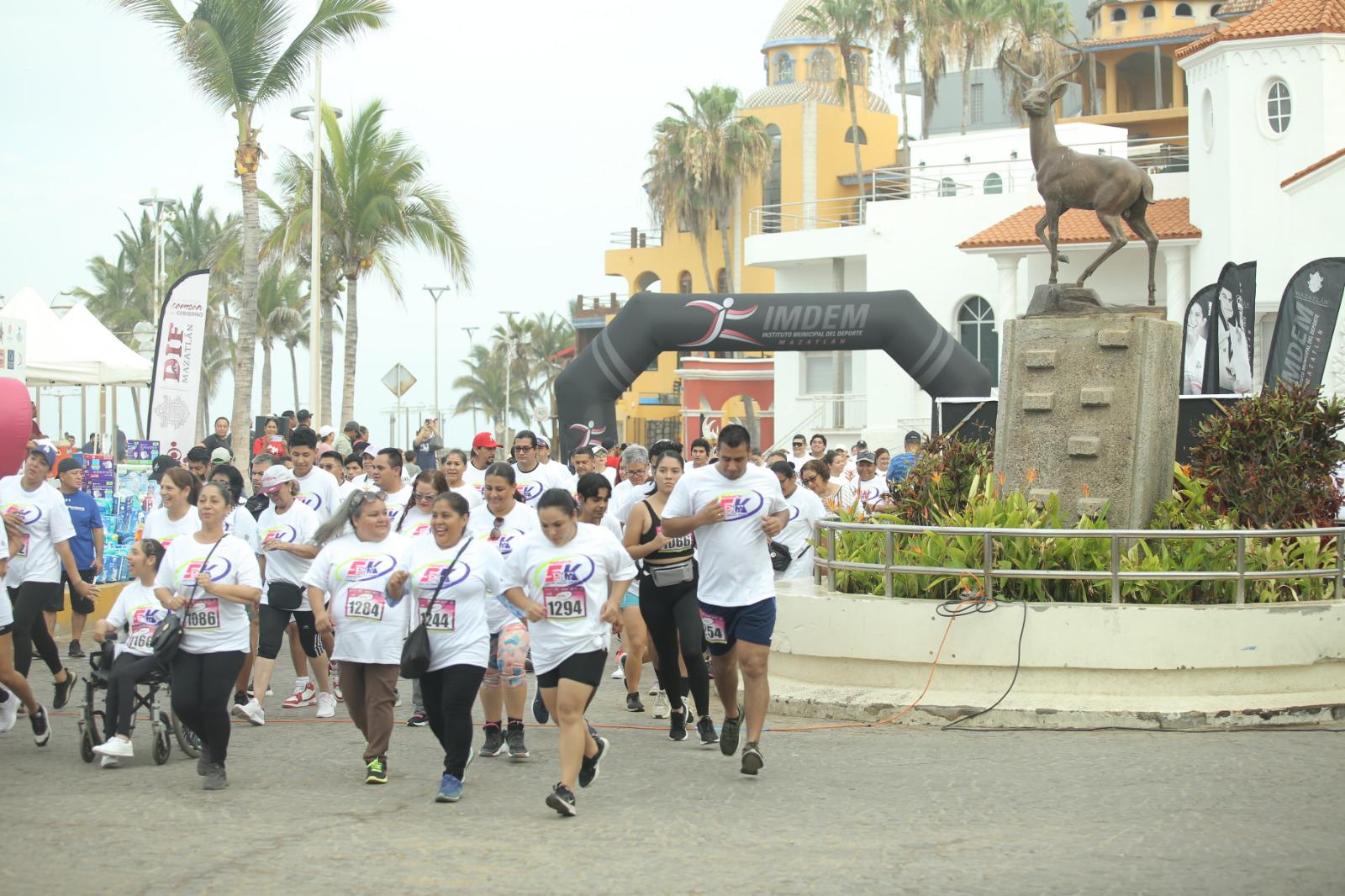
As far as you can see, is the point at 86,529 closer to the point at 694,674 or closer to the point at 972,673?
the point at 694,674

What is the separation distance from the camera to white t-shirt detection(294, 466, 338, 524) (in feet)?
40.2

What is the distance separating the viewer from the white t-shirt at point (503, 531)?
9547 mm

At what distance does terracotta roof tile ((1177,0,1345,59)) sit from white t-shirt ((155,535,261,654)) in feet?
91.5

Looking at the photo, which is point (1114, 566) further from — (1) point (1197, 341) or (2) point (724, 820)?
(1) point (1197, 341)

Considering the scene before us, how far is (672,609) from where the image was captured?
31.3 feet

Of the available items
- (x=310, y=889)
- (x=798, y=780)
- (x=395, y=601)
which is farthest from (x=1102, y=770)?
(x=310, y=889)

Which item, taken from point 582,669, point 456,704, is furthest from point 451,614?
point 582,669

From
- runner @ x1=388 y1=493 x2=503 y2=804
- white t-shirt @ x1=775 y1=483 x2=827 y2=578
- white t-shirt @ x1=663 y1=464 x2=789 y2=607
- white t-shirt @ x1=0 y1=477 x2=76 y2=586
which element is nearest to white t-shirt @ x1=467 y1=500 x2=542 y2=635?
white t-shirt @ x1=663 y1=464 x2=789 y2=607

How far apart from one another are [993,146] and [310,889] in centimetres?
4214

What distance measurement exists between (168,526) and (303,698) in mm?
2000

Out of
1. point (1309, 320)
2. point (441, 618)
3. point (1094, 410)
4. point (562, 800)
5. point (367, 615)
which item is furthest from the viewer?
point (1309, 320)

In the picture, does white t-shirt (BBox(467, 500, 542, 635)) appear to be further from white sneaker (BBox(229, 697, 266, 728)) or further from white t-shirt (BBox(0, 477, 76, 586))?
white t-shirt (BBox(0, 477, 76, 586))

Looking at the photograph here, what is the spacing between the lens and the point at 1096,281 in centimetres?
3638

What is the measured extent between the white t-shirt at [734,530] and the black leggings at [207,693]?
2514 millimetres
